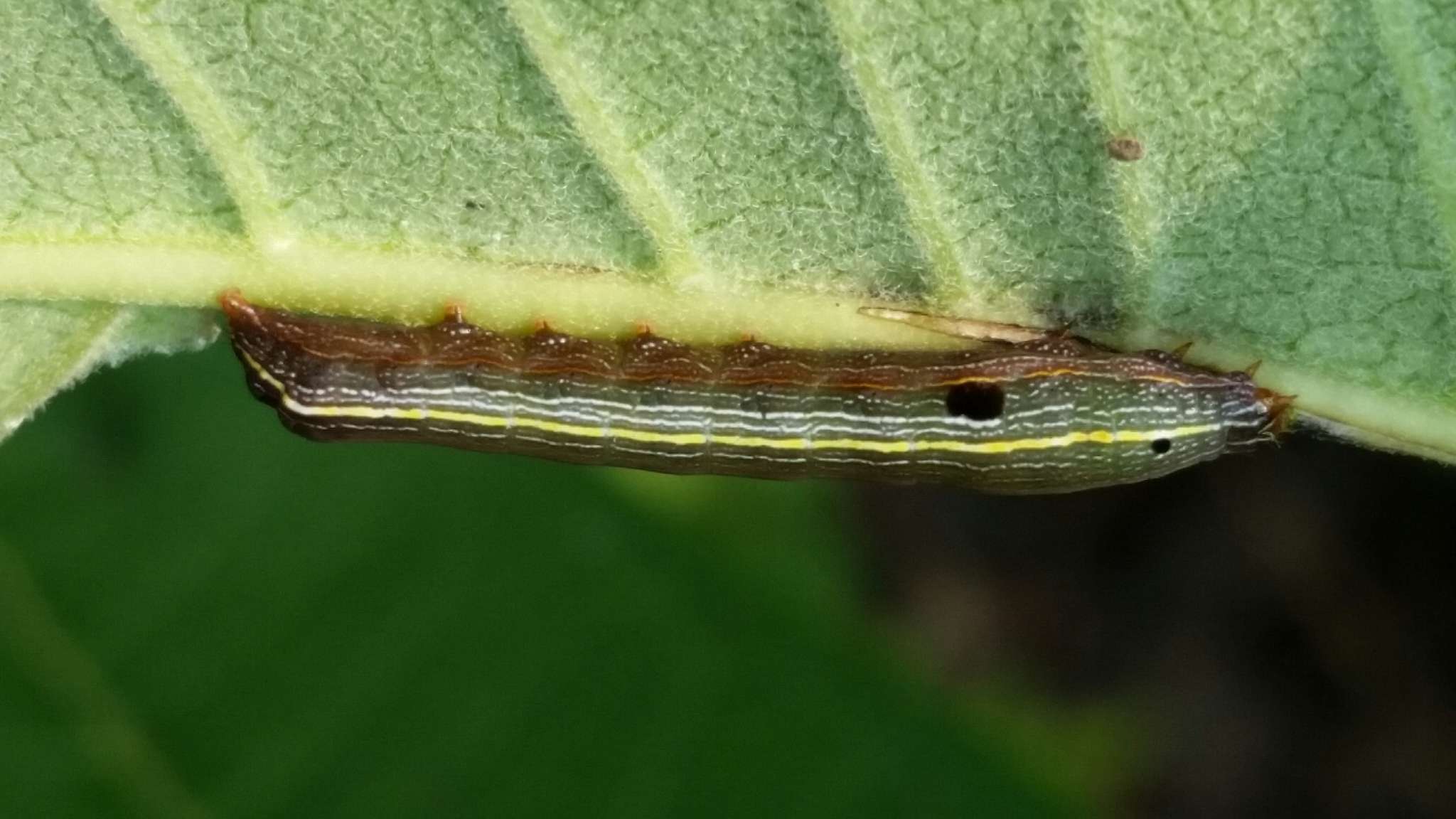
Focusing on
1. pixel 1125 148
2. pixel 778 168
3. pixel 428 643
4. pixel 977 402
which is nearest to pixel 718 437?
pixel 977 402

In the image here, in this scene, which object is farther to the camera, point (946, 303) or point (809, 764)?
point (809, 764)

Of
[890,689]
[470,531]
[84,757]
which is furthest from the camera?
[890,689]

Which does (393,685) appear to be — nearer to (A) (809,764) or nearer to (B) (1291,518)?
(A) (809,764)

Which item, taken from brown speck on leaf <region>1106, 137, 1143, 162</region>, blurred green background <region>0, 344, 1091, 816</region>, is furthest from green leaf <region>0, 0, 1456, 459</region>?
blurred green background <region>0, 344, 1091, 816</region>

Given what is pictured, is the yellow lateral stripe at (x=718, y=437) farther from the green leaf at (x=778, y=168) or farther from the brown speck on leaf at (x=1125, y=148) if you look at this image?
the brown speck on leaf at (x=1125, y=148)

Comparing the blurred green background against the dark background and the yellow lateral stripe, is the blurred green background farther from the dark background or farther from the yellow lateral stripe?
the yellow lateral stripe

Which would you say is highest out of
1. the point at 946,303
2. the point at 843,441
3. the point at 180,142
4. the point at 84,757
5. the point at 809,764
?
the point at 946,303

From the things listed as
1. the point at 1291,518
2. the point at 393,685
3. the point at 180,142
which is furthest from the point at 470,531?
the point at 1291,518
